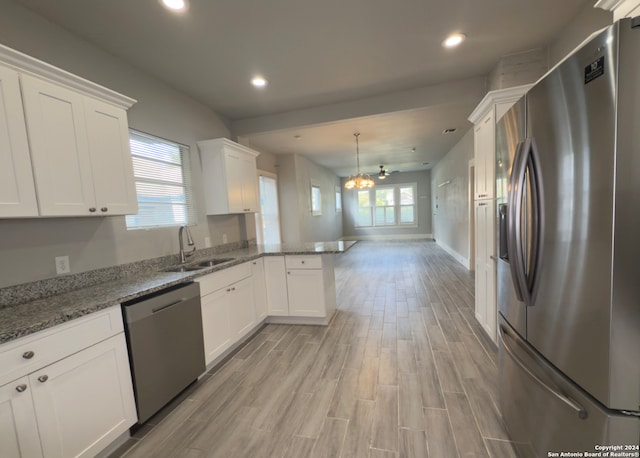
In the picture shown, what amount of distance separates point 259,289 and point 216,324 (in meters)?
0.78

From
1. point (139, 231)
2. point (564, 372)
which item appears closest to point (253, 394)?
point (139, 231)

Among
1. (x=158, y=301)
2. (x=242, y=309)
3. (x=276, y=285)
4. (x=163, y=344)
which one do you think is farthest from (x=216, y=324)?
(x=276, y=285)

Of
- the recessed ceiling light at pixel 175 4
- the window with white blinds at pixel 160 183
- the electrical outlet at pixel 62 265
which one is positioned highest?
the recessed ceiling light at pixel 175 4

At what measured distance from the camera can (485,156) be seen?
250 centimetres

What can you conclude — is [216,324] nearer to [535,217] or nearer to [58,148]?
[58,148]

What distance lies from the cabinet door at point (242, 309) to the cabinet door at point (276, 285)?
30 centimetres

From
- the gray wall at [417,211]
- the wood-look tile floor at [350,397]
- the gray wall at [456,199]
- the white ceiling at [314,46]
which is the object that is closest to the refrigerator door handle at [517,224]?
the wood-look tile floor at [350,397]

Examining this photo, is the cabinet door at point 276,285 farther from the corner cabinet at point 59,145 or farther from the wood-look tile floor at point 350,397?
the corner cabinet at point 59,145

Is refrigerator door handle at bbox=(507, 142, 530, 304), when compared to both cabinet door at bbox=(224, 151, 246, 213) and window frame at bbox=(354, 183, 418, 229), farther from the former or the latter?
window frame at bbox=(354, 183, 418, 229)

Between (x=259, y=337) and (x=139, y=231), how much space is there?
66.1 inches

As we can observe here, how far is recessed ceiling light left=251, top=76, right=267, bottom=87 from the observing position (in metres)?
2.90

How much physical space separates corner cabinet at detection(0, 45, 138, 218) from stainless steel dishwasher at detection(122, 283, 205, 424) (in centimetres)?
78

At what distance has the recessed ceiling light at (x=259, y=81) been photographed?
290 centimetres

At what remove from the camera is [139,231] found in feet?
8.07
